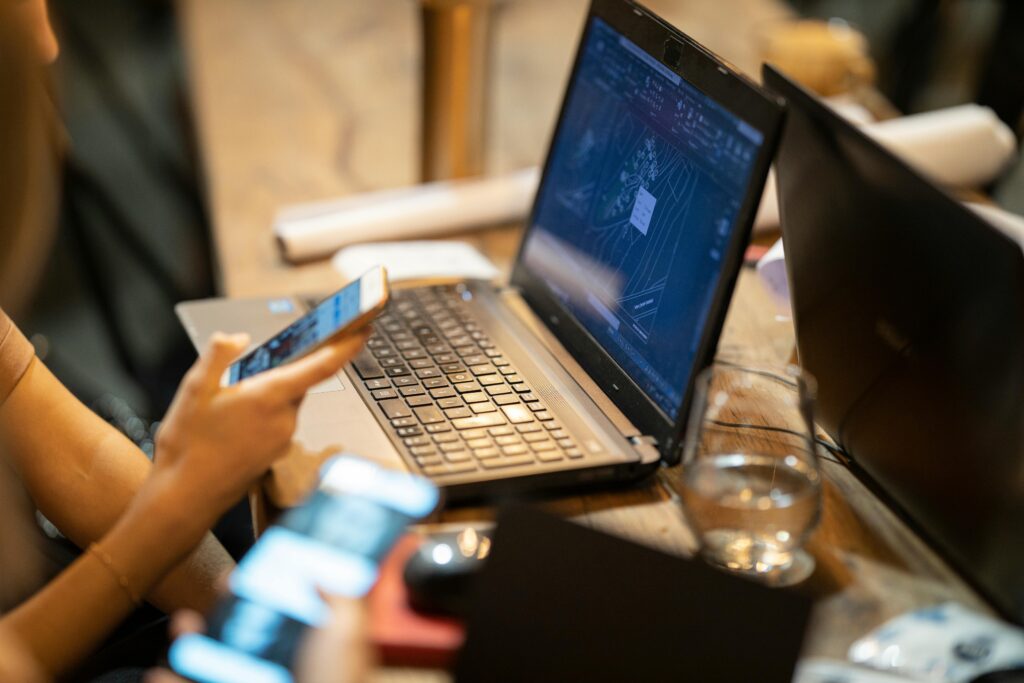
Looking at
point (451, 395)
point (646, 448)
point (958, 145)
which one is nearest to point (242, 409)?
point (451, 395)

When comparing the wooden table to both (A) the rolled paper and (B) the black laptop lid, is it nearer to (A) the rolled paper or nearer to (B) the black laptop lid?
(B) the black laptop lid

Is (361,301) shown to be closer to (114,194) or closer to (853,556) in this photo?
(853,556)

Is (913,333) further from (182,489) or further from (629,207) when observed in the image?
(182,489)

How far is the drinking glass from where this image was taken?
79 cm

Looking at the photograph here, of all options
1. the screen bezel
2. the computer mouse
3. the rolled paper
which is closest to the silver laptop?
the screen bezel

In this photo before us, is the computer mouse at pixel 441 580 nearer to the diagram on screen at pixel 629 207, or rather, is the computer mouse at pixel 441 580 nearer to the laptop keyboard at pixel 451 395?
the laptop keyboard at pixel 451 395

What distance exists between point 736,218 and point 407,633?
1.28ft

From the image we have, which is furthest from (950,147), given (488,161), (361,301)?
(361,301)

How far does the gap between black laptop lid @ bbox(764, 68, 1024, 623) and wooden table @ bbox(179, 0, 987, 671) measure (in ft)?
0.15

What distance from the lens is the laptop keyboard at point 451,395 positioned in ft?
3.01

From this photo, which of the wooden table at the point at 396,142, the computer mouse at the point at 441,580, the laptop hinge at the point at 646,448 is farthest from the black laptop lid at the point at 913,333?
the computer mouse at the point at 441,580

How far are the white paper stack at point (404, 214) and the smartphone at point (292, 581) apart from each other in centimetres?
66

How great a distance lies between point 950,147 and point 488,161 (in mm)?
619

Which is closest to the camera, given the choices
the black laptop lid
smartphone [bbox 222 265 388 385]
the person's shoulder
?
the black laptop lid
